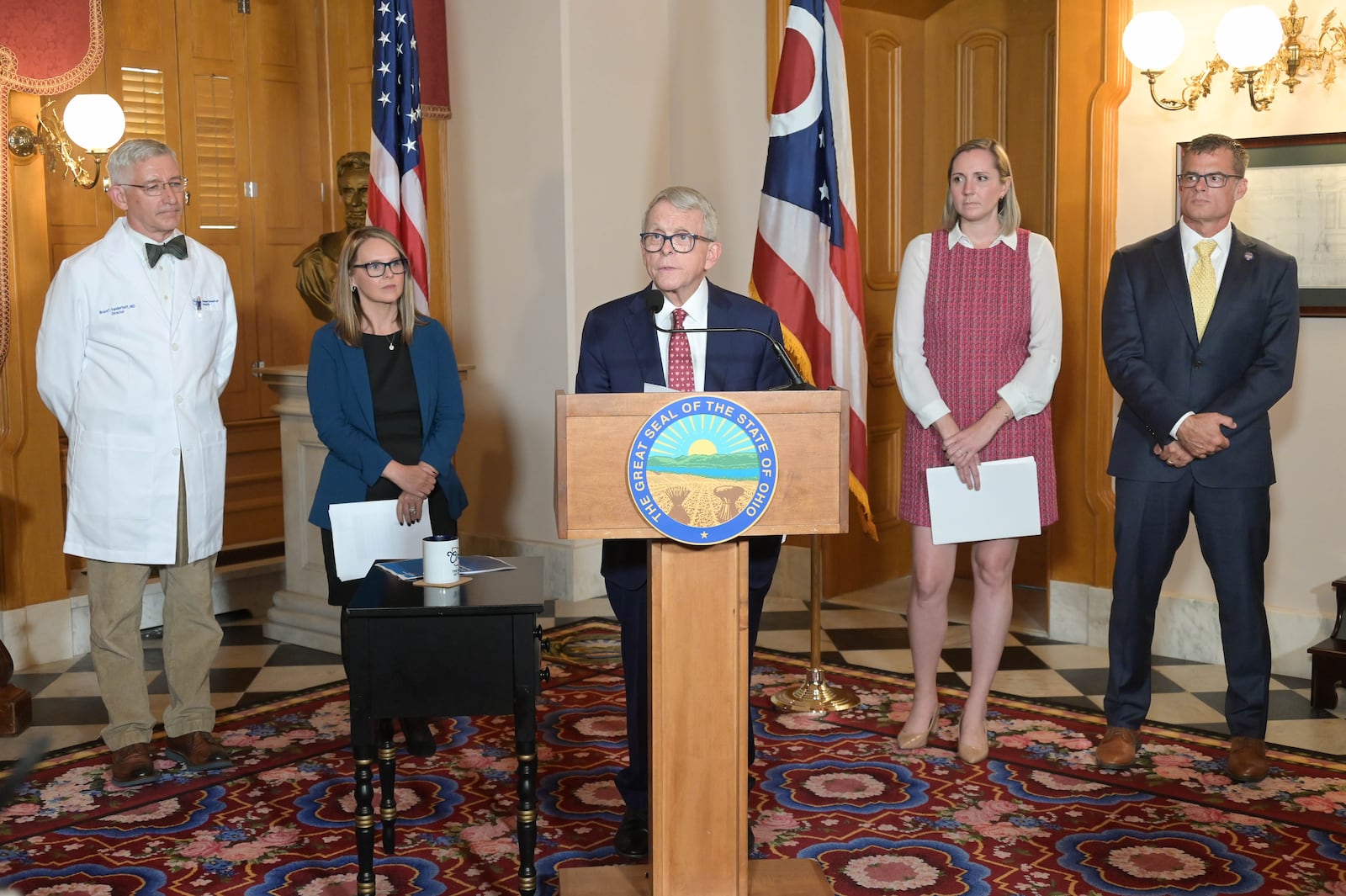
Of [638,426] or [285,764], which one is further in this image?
[285,764]

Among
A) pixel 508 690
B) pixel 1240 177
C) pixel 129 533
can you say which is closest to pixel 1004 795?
pixel 508 690

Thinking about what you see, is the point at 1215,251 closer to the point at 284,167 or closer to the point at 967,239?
the point at 967,239

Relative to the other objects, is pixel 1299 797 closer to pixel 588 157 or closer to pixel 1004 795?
pixel 1004 795

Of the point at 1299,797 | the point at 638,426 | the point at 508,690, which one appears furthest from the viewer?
the point at 1299,797

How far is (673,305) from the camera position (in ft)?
10.0

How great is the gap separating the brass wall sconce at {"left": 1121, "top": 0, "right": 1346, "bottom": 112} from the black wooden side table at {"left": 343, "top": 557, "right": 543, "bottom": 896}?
330cm

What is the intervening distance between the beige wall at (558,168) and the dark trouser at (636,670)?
3007 millimetres

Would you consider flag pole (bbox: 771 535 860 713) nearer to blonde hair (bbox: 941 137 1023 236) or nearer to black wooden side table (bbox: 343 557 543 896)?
blonde hair (bbox: 941 137 1023 236)

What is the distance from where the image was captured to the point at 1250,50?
4.62 metres

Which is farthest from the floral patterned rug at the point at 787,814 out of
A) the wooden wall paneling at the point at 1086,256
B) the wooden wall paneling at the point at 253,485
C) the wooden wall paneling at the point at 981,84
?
the wooden wall paneling at the point at 981,84

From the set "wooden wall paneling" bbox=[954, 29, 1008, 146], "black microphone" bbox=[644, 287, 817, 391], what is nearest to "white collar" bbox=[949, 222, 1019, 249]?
"black microphone" bbox=[644, 287, 817, 391]

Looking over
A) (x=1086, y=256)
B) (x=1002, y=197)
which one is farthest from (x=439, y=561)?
(x=1086, y=256)

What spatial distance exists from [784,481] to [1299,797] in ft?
7.04

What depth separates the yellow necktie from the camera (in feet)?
12.8
